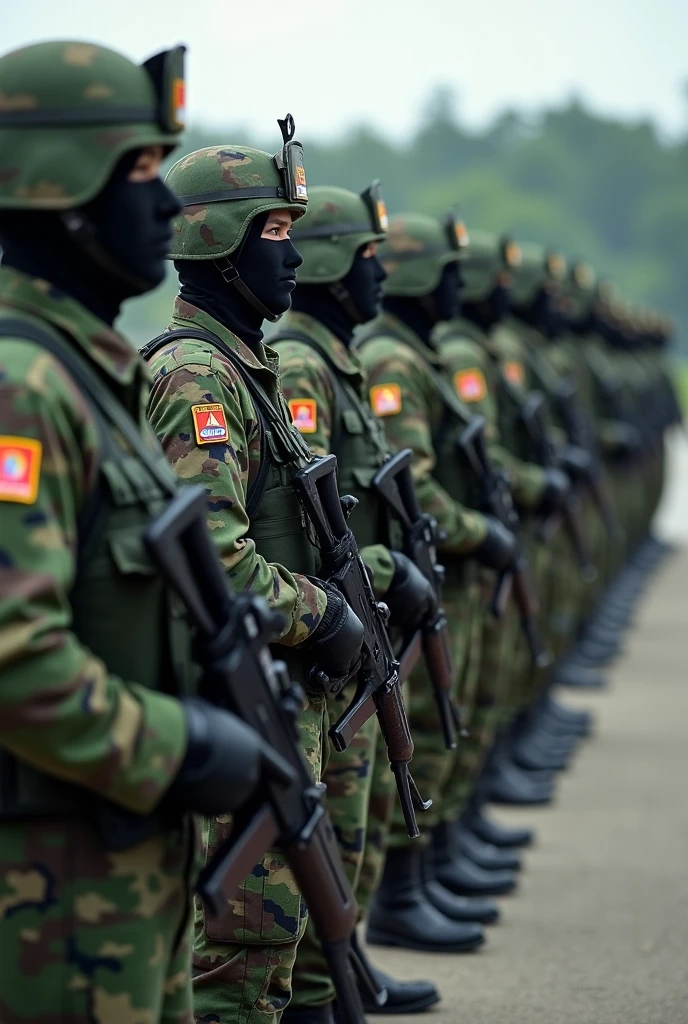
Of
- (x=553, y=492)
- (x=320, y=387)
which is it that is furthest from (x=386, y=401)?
(x=553, y=492)

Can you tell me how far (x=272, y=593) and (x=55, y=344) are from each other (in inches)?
40.9

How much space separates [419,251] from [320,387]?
1743 mm

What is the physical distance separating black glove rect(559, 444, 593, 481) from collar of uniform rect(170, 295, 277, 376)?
16.9ft

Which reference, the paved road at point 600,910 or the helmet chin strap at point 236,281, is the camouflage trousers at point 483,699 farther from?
the helmet chin strap at point 236,281

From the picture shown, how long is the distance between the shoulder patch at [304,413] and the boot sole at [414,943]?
2032mm

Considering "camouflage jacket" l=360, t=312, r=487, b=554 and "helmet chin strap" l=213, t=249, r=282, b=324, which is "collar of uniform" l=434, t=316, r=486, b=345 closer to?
"camouflage jacket" l=360, t=312, r=487, b=554

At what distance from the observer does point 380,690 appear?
404 cm

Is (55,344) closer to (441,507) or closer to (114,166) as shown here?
(114,166)

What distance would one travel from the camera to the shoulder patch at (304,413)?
4348 millimetres

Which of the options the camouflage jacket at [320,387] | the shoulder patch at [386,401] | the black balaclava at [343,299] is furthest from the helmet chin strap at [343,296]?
the shoulder patch at [386,401]

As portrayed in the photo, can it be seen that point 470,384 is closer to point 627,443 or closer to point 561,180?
point 627,443

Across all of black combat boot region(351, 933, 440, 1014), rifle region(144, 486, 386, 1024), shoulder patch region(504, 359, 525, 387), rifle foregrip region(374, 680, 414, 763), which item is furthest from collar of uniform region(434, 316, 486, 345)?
rifle region(144, 486, 386, 1024)

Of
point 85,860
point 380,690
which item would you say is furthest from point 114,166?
point 380,690

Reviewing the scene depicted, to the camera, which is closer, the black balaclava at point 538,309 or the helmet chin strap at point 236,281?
the helmet chin strap at point 236,281
